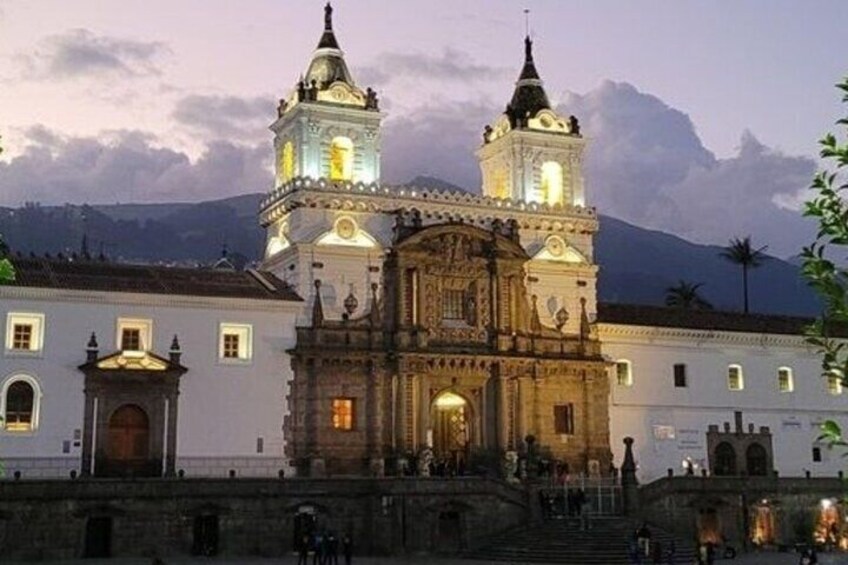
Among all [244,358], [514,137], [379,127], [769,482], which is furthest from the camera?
[514,137]

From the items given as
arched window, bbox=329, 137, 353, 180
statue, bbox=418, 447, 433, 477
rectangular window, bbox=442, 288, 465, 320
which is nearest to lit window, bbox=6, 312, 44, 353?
arched window, bbox=329, 137, 353, 180

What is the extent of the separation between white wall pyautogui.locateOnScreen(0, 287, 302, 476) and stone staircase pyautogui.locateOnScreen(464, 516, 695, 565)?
10922 millimetres

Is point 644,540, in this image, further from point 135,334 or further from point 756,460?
point 135,334

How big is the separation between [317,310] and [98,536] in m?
14.5

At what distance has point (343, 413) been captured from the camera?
50.5 m

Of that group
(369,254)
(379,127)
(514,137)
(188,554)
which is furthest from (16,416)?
(514,137)

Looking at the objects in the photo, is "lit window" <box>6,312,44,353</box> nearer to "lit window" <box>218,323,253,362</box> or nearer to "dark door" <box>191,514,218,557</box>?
"lit window" <box>218,323,253,362</box>

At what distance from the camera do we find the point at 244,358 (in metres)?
48.8

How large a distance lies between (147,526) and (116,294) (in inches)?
410

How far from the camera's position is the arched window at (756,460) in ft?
193

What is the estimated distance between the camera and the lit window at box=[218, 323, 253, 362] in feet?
159

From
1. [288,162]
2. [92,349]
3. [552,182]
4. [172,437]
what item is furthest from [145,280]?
[552,182]

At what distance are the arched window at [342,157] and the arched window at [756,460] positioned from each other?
25.4 metres

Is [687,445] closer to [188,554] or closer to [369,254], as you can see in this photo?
[369,254]
